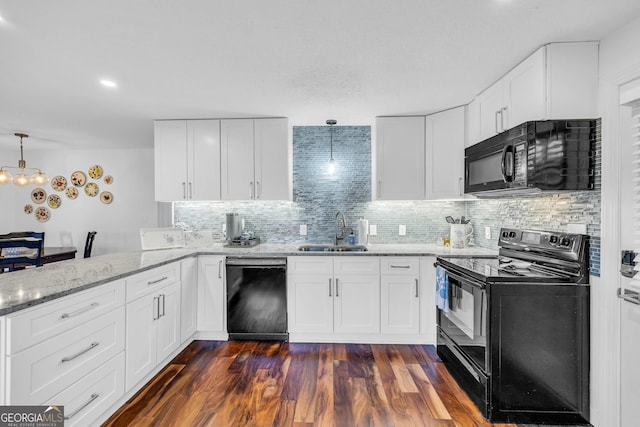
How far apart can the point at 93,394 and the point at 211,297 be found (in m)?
1.36

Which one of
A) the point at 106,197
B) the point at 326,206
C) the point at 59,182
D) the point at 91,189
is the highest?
the point at 59,182

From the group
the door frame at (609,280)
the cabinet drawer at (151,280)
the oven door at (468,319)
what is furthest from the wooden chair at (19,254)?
the door frame at (609,280)

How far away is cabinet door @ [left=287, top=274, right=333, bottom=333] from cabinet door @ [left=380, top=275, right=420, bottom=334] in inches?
21.5

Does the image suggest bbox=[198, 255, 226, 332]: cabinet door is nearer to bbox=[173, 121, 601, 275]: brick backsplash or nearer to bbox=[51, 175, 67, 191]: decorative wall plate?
bbox=[173, 121, 601, 275]: brick backsplash

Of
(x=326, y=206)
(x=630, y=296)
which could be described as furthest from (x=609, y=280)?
(x=326, y=206)

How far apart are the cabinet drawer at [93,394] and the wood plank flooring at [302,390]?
0.20 metres

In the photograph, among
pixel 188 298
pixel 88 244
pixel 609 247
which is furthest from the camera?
pixel 88 244

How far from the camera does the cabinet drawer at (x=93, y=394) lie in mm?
1547

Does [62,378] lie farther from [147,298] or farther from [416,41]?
[416,41]

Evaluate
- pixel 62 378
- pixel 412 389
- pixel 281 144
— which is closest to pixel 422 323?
pixel 412 389

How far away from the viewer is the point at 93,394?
172 cm

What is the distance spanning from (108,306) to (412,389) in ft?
6.82

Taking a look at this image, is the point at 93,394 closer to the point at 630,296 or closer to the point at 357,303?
the point at 357,303

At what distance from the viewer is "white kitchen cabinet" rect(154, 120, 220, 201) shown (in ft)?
10.9
